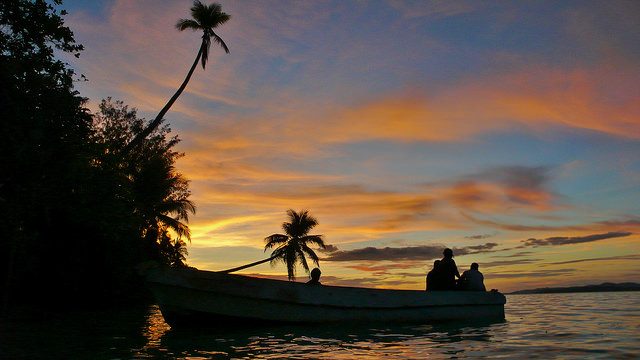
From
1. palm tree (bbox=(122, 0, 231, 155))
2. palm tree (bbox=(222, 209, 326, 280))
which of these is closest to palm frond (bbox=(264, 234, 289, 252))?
palm tree (bbox=(222, 209, 326, 280))

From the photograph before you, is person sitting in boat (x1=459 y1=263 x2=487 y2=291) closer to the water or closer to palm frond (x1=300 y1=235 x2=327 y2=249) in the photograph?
the water

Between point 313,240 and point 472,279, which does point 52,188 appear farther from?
point 313,240

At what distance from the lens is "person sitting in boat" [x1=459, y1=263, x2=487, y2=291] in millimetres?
17328

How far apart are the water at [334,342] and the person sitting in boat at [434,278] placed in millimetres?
1516

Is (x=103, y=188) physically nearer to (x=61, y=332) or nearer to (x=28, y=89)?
(x=28, y=89)

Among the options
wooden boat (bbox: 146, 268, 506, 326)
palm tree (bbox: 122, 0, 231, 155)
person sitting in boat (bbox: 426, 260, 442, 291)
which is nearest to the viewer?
wooden boat (bbox: 146, 268, 506, 326)

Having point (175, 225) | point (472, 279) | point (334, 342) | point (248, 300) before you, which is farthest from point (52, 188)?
point (175, 225)

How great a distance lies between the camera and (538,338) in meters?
11.6

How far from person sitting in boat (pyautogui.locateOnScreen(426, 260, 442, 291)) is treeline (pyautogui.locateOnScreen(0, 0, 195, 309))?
12676mm

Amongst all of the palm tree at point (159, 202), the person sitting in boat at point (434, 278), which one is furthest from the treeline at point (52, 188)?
the person sitting in boat at point (434, 278)

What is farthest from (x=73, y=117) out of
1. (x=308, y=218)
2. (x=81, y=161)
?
(x=308, y=218)

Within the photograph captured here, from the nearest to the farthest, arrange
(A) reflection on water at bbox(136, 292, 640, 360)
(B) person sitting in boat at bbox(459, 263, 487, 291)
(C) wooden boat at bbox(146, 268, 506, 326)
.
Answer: (A) reflection on water at bbox(136, 292, 640, 360)
(C) wooden boat at bbox(146, 268, 506, 326)
(B) person sitting in boat at bbox(459, 263, 487, 291)

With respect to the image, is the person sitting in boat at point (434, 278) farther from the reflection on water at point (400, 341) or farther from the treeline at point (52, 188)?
the treeline at point (52, 188)

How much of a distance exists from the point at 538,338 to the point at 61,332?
12.7 m
